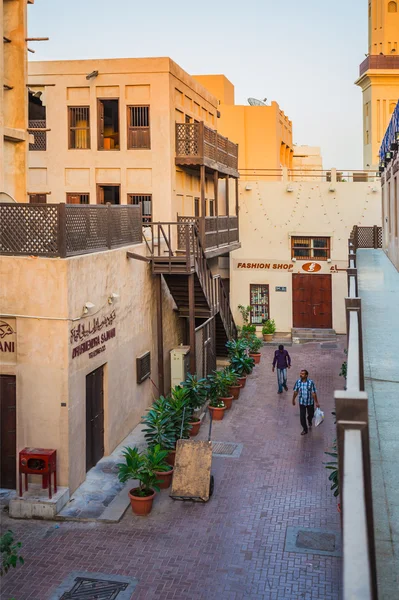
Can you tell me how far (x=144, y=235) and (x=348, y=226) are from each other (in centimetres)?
1490

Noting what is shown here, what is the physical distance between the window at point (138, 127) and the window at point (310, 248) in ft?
35.3

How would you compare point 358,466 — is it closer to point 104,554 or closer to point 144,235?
point 104,554

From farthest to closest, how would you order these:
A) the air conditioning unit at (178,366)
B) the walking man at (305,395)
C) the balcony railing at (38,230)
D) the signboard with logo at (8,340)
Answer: the air conditioning unit at (178,366) → the walking man at (305,395) → the signboard with logo at (8,340) → the balcony railing at (38,230)

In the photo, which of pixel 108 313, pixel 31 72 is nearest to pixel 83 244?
pixel 108 313

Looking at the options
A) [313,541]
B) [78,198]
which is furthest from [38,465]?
[78,198]

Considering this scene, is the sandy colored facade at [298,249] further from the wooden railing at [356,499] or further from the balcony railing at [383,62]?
the wooden railing at [356,499]

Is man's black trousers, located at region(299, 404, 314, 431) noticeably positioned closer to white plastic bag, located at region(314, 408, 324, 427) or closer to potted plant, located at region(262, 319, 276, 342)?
white plastic bag, located at region(314, 408, 324, 427)

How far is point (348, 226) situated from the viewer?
31.1m

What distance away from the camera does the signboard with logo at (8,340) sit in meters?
12.4

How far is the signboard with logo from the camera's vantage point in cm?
1239

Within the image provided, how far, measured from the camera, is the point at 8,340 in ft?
40.8

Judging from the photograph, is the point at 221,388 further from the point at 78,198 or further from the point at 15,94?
the point at 15,94

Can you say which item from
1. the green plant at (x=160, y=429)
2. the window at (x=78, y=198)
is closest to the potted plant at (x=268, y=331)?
the window at (x=78, y=198)

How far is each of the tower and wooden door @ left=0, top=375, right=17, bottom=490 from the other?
119 ft
